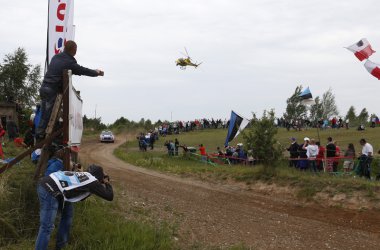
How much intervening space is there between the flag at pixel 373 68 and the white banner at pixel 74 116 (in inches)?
462

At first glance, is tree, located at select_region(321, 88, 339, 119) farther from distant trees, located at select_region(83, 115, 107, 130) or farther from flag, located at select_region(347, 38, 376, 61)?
flag, located at select_region(347, 38, 376, 61)

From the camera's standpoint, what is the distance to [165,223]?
8758 mm

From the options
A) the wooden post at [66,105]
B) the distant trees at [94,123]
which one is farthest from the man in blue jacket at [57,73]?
the distant trees at [94,123]

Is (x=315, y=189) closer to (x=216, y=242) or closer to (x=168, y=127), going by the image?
(x=216, y=242)

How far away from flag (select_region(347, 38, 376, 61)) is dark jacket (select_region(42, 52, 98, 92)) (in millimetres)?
12401

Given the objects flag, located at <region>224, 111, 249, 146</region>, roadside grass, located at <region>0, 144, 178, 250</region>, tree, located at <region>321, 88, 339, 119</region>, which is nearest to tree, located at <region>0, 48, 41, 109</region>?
flag, located at <region>224, 111, 249, 146</region>

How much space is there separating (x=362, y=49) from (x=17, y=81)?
Answer: 40977 millimetres

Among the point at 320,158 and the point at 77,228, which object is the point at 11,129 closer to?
the point at 320,158

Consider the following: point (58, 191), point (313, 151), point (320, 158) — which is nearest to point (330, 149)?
point (313, 151)

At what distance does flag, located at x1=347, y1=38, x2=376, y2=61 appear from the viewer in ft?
51.7

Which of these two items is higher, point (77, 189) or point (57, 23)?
point (57, 23)

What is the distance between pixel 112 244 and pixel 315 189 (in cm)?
809

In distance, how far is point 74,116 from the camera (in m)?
6.42

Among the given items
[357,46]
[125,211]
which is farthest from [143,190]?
[357,46]
